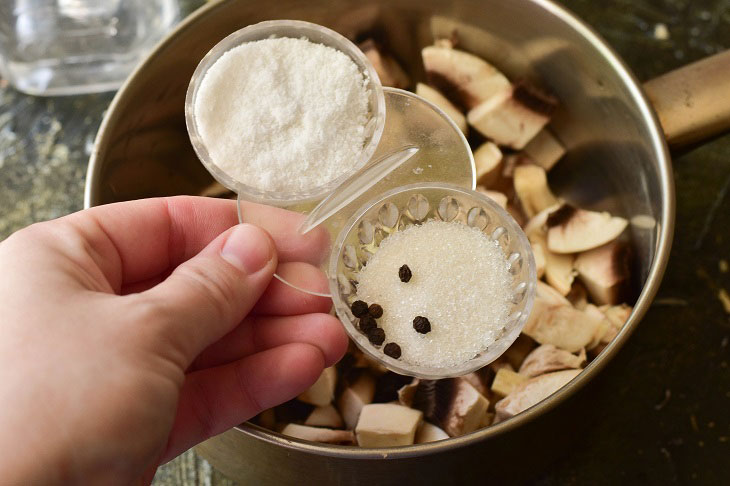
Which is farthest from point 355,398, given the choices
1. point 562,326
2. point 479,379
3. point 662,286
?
point 662,286

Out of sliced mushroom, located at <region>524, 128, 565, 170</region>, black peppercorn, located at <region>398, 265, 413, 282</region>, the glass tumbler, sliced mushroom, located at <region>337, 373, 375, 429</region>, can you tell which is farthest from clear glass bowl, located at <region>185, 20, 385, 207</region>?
the glass tumbler

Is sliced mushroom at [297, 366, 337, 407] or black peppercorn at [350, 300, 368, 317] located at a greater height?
black peppercorn at [350, 300, 368, 317]

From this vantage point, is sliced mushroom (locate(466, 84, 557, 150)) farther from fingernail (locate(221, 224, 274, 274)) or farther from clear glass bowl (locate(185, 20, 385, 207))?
fingernail (locate(221, 224, 274, 274))

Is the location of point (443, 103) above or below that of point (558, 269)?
above

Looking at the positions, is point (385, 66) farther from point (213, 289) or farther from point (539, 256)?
point (213, 289)

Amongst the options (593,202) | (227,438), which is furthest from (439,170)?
(227,438)

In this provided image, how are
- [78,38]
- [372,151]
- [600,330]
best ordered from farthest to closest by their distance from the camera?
[78,38]
[600,330]
[372,151]

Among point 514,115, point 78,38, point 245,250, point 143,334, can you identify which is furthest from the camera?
point 78,38
